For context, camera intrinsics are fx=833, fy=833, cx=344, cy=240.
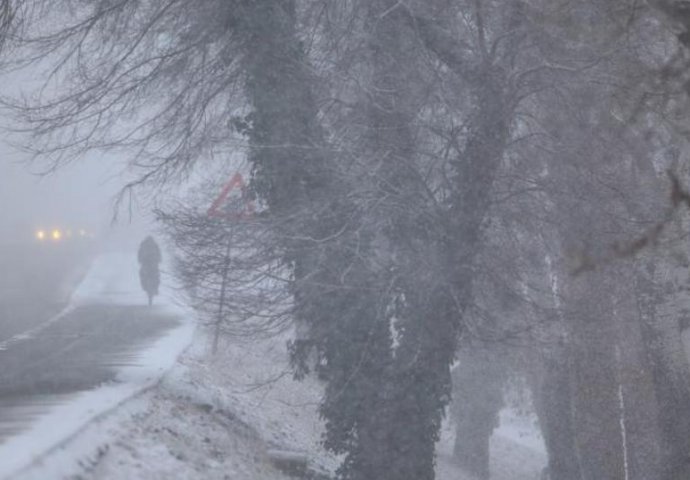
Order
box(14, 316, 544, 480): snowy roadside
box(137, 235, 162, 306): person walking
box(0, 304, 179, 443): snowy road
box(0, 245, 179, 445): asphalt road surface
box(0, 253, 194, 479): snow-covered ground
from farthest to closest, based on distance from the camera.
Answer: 1. box(137, 235, 162, 306): person walking
2. box(0, 245, 179, 445): asphalt road surface
3. box(0, 304, 179, 443): snowy road
4. box(14, 316, 544, 480): snowy roadside
5. box(0, 253, 194, 479): snow-covered ground

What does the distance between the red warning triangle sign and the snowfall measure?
146cm

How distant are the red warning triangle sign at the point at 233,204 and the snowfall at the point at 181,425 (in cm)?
146

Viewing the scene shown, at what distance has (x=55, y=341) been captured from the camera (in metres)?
18.3

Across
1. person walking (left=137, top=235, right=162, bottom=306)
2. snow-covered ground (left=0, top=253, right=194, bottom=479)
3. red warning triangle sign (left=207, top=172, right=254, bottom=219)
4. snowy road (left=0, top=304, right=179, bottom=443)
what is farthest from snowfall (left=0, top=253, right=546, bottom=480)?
person walking (left=137, top=235, right=162, bottom=306)

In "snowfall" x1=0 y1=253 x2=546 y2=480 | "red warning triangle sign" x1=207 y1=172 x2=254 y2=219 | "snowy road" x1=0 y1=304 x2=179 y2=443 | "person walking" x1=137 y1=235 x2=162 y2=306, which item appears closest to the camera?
"snowfall" x1=0 y1=253 x2=546 y2=480

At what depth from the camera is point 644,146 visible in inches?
331

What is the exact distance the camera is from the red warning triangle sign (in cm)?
926

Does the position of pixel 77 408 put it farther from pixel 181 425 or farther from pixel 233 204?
pixel 233 204

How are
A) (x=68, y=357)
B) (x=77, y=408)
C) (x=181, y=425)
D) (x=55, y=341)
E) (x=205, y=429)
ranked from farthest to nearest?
(x=55, y=341)
(x=68, y=357)
(x=205, y=429)
(x=181, y=425)
(x=77, y=408)

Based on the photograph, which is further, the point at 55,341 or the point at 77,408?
the point at 55,341

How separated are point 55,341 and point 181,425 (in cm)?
956

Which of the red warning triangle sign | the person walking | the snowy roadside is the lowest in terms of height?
the snowy roadside

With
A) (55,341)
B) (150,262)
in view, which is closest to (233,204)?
(55,341)

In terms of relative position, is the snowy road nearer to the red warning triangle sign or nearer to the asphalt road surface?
the asphalt road surface
